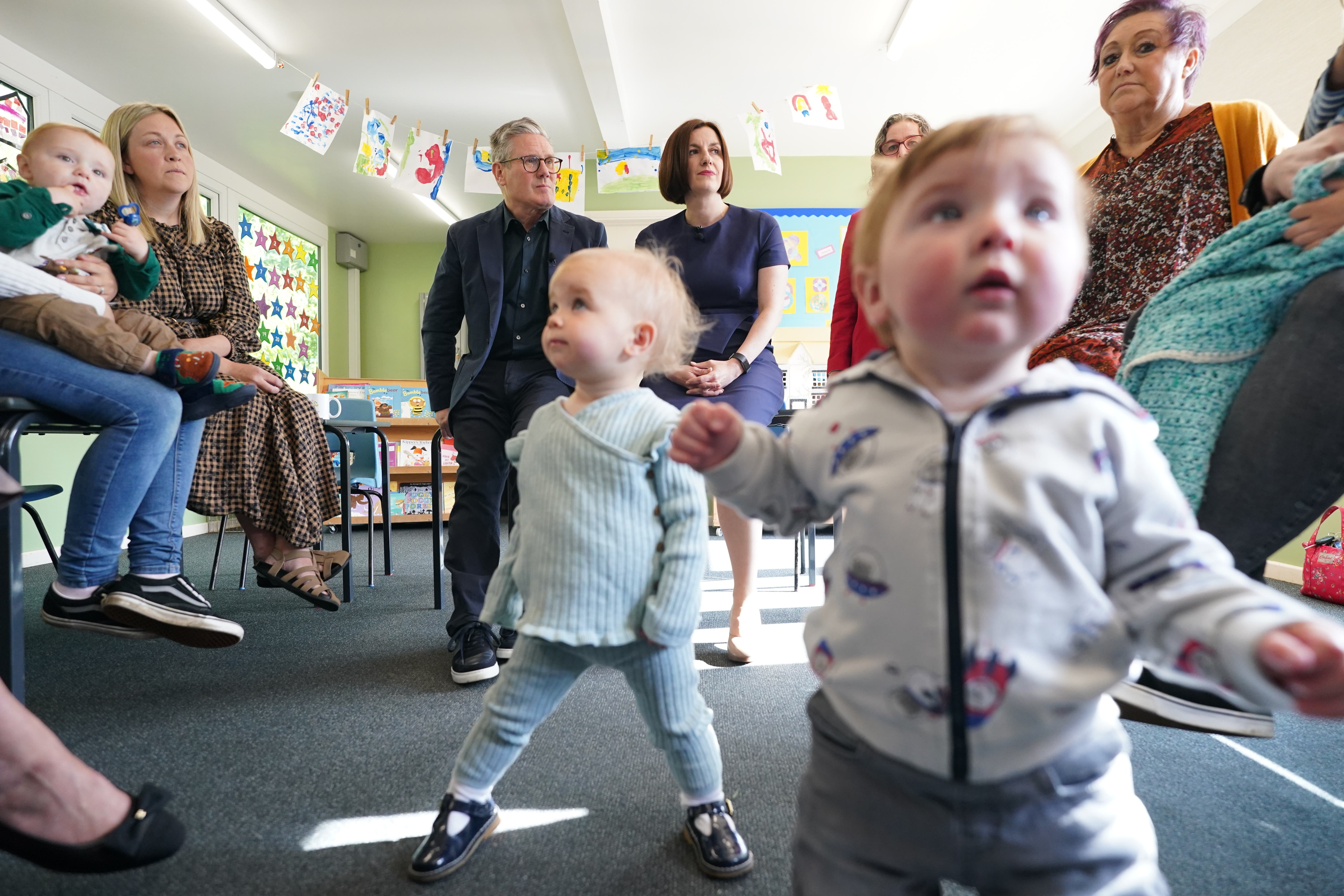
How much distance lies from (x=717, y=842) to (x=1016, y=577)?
23.7 inches

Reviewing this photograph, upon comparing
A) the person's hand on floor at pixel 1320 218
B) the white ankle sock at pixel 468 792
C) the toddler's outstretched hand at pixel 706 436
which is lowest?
the white ankle sock at pixel 468 792

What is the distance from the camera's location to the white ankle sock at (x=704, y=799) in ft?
3.12

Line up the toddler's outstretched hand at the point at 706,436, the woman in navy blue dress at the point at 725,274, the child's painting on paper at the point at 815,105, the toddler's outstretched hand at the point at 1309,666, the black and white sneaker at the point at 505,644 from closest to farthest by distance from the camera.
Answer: the toddler's outstretched hand at the point at 1309,666, the toddler's outstretched hand at the point at 706,436, the black and white sneaker at the point at 505,644, the woman in navy blue dress at the point at 725,274, the child's painting on paper at the point at 815,105

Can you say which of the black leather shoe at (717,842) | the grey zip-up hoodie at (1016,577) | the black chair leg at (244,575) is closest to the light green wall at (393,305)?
the black chair leg at (244,575)

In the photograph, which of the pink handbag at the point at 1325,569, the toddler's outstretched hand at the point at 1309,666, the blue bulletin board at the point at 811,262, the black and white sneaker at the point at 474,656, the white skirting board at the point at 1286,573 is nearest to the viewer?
the toddler's outstretched hand at the point at 1309,666

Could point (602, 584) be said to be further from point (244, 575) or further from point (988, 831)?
point (244, 575)

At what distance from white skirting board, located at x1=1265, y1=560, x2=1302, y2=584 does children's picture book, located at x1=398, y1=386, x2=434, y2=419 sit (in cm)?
525

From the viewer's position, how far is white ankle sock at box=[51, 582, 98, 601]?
58.4 inches

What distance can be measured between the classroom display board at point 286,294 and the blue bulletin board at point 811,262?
150 inches

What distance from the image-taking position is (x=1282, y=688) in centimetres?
40

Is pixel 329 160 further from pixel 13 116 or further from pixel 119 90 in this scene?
pixel 13 116

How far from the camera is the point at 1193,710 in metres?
0.97

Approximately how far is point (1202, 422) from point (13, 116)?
5007 mm

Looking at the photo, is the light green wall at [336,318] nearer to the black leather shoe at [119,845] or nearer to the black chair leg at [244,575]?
the black chair leg at [244,575]
